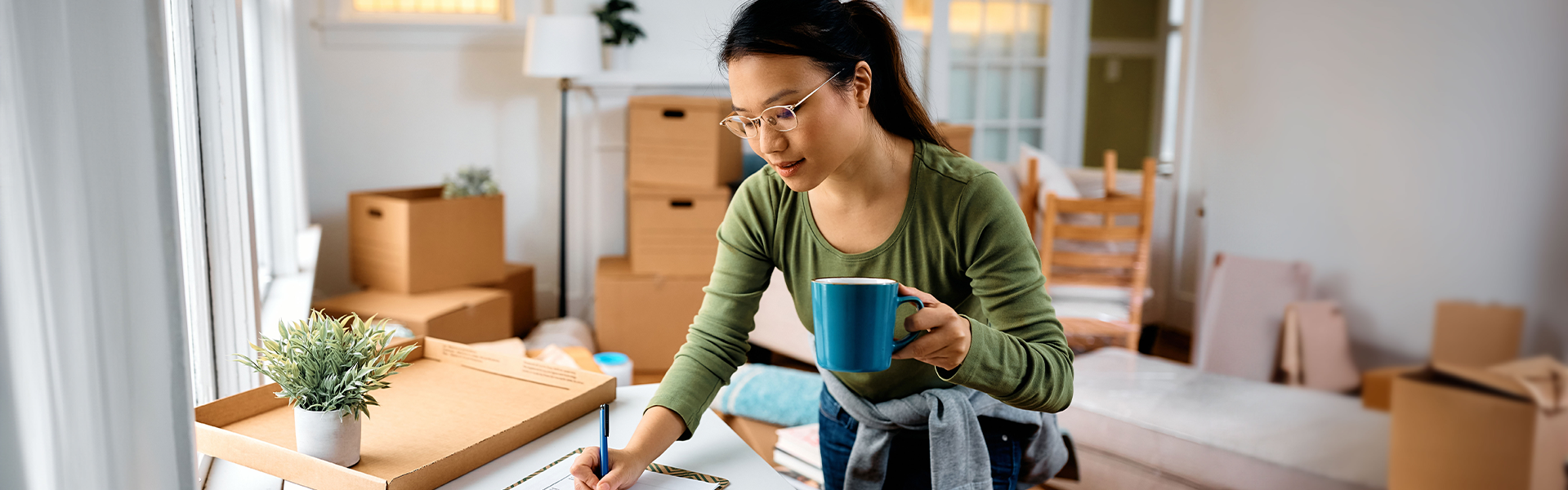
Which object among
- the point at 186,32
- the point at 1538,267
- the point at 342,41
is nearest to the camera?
the point at 1538,267

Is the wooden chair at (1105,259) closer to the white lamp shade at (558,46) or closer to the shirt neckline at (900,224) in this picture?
the white lamp shade at (558,46)

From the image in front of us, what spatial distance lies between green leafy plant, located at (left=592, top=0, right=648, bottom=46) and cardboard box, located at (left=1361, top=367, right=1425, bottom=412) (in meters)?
2.67

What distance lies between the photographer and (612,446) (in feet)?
2.68

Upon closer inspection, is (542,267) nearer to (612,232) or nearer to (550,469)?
(612,232)

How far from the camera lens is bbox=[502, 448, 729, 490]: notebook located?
714 millimetres

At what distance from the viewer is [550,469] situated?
75 cm

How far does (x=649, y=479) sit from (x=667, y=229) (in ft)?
7.08

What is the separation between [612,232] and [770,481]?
2.68 m

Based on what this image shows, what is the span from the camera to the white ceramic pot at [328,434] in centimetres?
67

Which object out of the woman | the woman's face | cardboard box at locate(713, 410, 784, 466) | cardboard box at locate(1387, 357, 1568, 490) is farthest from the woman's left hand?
cardboard box at locate(713, 410, 784, 466)

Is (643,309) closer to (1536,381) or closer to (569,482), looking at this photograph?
(569,482)

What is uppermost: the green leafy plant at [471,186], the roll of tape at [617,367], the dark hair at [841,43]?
the dark hair at [841,43]

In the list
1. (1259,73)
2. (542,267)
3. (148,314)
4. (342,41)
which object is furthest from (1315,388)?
(342,41)

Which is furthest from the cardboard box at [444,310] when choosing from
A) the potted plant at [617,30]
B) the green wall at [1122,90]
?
the green wall at [1122,90]
